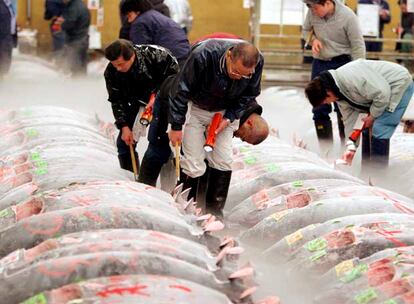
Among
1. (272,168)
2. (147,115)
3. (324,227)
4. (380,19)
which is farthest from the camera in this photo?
(380,19)

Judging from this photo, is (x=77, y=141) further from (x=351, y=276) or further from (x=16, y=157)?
(x=351, y=276)

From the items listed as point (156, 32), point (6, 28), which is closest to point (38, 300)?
point (156, 32)

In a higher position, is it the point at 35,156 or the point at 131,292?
the point at 131,292

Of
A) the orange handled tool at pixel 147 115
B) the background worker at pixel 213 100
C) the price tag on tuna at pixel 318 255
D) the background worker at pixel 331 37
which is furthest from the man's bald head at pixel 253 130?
the background worker at pixel 331 37

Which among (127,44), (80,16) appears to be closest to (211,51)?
(127,44)

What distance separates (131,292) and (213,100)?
310cm

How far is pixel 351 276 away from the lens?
4684mm

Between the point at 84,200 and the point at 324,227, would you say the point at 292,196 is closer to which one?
the point at 324,227

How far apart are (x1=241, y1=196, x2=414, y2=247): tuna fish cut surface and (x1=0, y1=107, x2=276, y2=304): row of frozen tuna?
0.68 meters

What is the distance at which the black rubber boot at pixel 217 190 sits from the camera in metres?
6.84

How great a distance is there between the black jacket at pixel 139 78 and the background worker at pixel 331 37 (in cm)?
254

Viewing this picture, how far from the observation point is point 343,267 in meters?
4.82

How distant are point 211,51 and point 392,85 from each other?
2489 millimetres

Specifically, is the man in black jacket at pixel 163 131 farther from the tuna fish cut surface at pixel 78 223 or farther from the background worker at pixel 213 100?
the tuna fish cut surface at pixel 78 223
